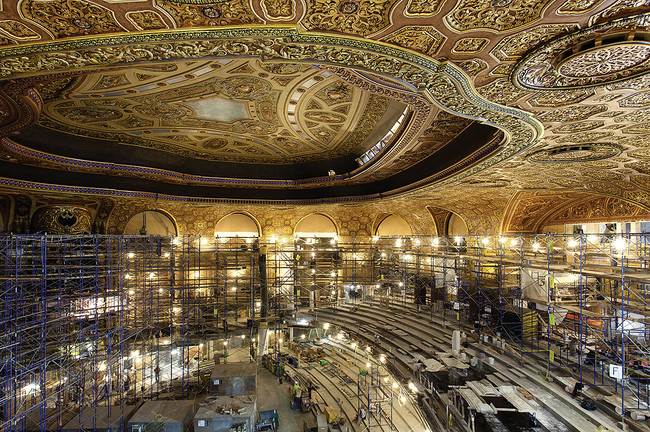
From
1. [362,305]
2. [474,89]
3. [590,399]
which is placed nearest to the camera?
[474,89]

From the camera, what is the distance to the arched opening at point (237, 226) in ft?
68.0

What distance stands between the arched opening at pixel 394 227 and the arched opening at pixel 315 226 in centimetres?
291

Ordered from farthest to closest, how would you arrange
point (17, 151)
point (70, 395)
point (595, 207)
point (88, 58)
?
1. point (595, 207)
2. point (70, 395)
3. point (17, 151)
4. point (88, 58)

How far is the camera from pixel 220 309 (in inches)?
718

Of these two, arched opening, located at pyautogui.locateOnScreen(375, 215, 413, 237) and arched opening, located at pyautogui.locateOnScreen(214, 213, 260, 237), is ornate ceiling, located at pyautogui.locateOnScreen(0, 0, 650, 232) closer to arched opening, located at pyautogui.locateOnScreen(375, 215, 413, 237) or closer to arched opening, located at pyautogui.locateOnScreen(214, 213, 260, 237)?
arched opening, located at pyautogui.locateOnScreen(214, 213, 260, 237)

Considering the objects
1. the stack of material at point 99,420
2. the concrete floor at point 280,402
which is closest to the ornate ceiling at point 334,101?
the stack of material at point 99,420

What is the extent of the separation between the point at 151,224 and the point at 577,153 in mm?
18017

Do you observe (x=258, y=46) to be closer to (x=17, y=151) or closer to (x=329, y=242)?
(x=17, y=151)

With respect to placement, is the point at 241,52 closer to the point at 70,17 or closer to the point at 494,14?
the point at 70,17

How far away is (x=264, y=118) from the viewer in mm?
12516

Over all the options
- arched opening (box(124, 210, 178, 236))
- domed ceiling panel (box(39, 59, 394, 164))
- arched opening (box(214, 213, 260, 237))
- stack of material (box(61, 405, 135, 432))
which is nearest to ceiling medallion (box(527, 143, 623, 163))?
domed ceiling panel (box(39, 59, 394, 164))

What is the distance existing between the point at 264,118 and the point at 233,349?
11037 millimetres

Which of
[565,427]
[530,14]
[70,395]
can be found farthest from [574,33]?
[70,395]

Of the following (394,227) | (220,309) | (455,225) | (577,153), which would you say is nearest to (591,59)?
(577,153)
